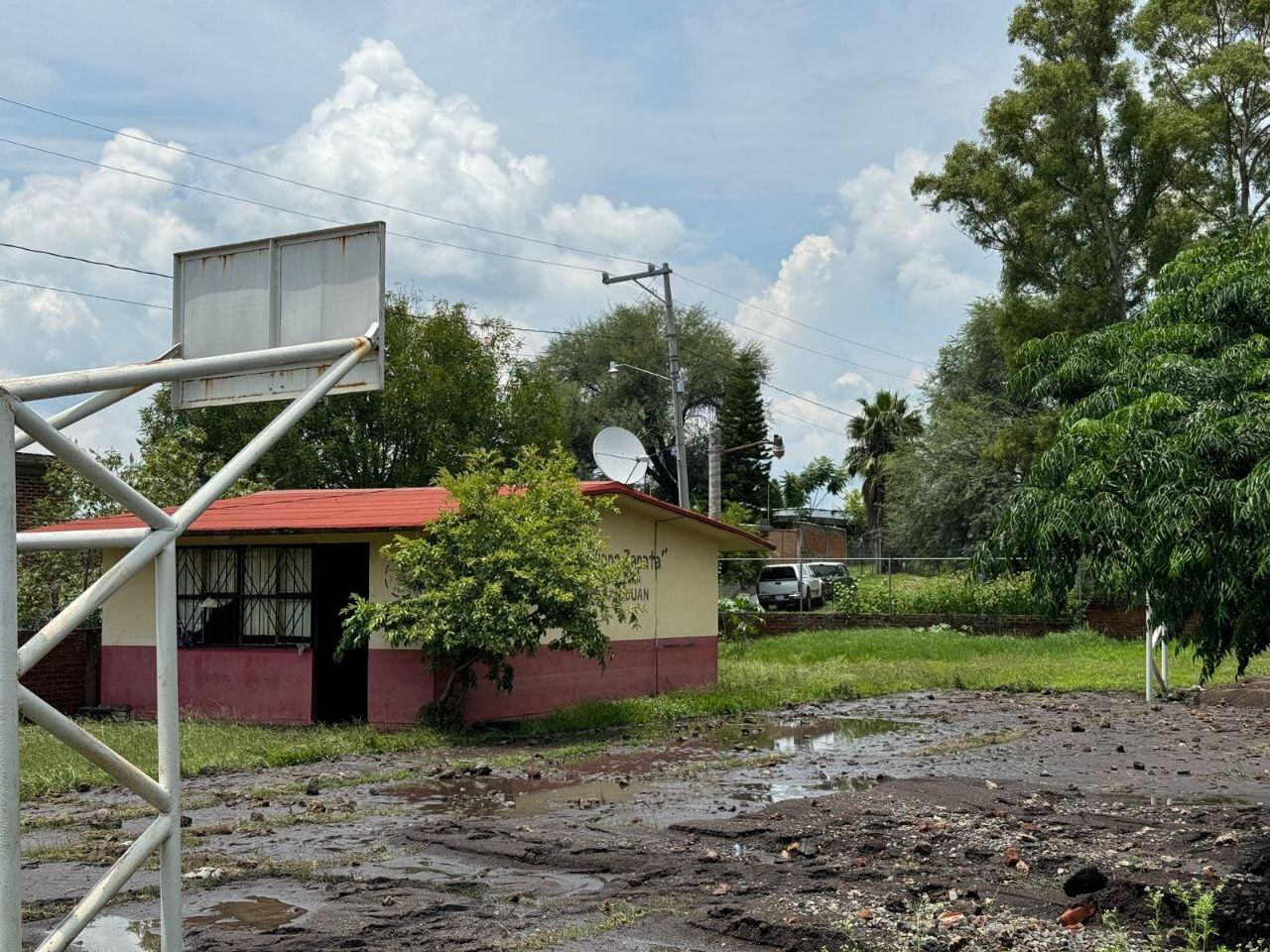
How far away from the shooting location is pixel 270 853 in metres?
9.76

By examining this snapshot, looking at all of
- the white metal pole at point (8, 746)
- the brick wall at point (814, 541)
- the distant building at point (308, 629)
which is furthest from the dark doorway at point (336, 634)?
the brick wall at point (814, 541)

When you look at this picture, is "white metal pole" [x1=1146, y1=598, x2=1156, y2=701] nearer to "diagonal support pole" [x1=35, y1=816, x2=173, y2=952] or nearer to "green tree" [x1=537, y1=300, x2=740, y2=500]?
"diagonal support pole" [x1=35, y1=816, x2=173, y2=952]

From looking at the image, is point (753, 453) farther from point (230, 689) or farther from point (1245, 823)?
point (1245, 823)

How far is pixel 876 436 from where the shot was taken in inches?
2702

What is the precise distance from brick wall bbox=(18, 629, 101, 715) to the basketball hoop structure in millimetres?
14078

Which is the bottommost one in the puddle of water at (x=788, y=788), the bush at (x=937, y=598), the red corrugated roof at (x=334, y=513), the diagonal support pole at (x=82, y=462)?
the puddle of water at (x=788, y=788)

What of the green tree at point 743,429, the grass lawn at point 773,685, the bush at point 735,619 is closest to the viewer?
the grass lawn at point 773,685

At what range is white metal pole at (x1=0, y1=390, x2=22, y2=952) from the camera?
413 centimetres

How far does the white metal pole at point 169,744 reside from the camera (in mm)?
5008

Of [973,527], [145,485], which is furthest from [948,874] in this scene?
[973,527]

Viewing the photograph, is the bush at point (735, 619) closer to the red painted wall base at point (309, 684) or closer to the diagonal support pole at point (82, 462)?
the red painted wall base at point (309, 684)

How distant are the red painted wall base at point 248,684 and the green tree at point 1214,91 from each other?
23.6 meters

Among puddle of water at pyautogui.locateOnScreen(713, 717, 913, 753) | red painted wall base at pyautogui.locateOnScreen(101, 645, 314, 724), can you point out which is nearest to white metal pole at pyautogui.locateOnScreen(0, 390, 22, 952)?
puddle of water at pyautogui.locateOnScreen(713, 717, 913, 753)

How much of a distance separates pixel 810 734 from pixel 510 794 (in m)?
6.29
